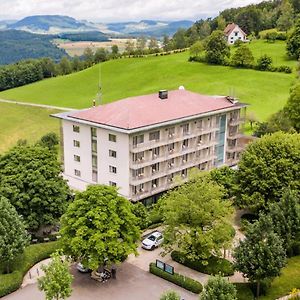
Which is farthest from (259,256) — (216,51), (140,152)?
(216,51)

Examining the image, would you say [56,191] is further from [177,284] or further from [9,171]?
[177,284]

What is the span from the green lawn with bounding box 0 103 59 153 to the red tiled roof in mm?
44421

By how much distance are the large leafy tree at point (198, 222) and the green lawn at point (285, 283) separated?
5649 mm

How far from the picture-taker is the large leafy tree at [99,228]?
3962 cm

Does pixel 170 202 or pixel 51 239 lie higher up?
pixel 170 202

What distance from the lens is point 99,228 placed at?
40062 mm

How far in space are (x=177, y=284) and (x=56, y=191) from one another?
16882 millimetres

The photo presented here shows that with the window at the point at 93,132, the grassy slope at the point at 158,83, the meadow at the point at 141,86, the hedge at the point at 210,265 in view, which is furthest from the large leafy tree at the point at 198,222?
the grassy slope at the point at 158,83

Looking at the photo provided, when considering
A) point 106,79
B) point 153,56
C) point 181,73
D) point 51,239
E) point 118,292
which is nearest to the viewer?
point 118,292

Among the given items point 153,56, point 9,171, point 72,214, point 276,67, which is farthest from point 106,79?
A: point 72,214

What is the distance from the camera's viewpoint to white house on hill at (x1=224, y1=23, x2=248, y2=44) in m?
171

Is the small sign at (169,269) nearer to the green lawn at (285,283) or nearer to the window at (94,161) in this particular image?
the green lawn at (285,283)

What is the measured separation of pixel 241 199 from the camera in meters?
53.2

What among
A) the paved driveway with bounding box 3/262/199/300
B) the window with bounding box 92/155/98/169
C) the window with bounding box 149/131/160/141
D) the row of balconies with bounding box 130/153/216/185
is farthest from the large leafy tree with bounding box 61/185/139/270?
the window with bounding box 92/155/98/169
